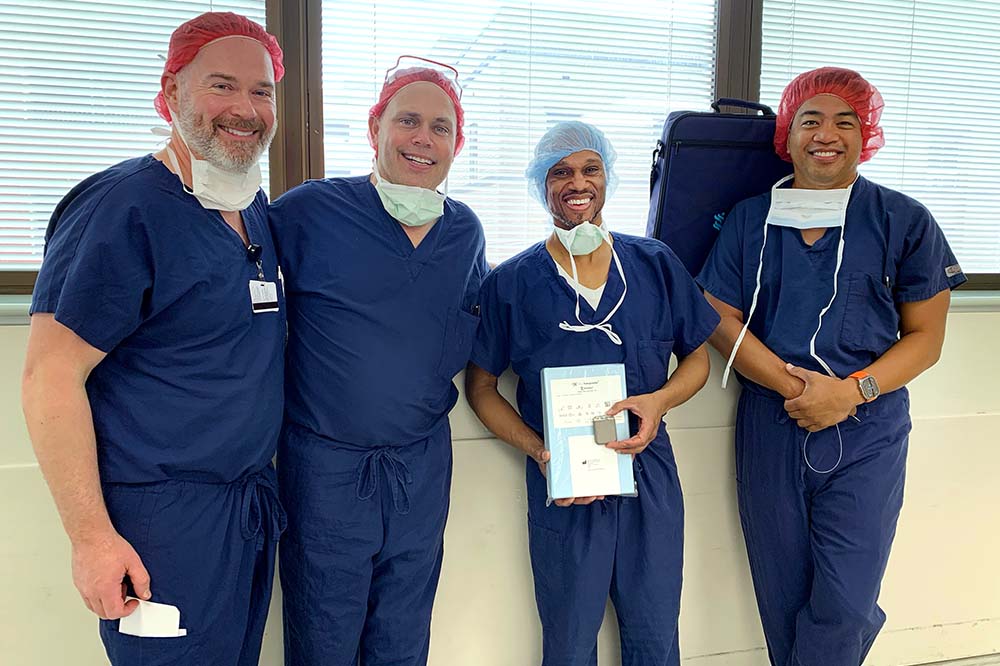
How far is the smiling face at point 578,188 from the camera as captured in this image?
1472 mm

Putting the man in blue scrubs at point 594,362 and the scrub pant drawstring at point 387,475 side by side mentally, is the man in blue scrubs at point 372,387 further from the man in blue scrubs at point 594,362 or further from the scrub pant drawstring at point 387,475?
the man in blue scrubs at point 594,362

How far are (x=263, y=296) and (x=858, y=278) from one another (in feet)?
4.34

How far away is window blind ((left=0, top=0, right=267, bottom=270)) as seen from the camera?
1.68 metres

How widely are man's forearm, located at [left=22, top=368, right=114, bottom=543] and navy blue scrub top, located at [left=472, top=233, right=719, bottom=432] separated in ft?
2.50

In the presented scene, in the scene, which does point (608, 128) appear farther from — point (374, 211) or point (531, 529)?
point (531, 529)

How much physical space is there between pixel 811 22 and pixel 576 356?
171 centimetres

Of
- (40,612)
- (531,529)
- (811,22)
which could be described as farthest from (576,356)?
(811,22)

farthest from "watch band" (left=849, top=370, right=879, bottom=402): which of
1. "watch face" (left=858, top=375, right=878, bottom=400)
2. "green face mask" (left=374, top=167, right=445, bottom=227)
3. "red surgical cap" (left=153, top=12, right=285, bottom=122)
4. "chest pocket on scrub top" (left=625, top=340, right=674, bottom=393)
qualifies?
"red surgical cap" (left=153, top=12, right=285, bottom=122)

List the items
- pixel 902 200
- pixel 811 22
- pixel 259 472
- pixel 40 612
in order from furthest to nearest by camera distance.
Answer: pixel 811 22 → pixel 902 200 → pixel 40 612 → pixel 259 472

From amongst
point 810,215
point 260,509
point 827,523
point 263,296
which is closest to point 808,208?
point 810,215

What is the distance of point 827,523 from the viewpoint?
1547 millimetres

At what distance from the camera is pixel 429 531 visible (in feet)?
4.53

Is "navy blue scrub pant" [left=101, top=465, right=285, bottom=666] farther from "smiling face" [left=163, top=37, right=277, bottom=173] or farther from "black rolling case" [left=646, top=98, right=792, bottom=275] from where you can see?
"black rolling case" [left=646, top=98, right=792, bottom=275]

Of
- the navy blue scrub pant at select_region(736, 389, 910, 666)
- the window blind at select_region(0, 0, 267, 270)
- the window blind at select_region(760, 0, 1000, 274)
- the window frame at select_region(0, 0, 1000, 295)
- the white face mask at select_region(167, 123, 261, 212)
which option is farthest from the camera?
the window blind at select_region(760, 0, 1000, 274)
